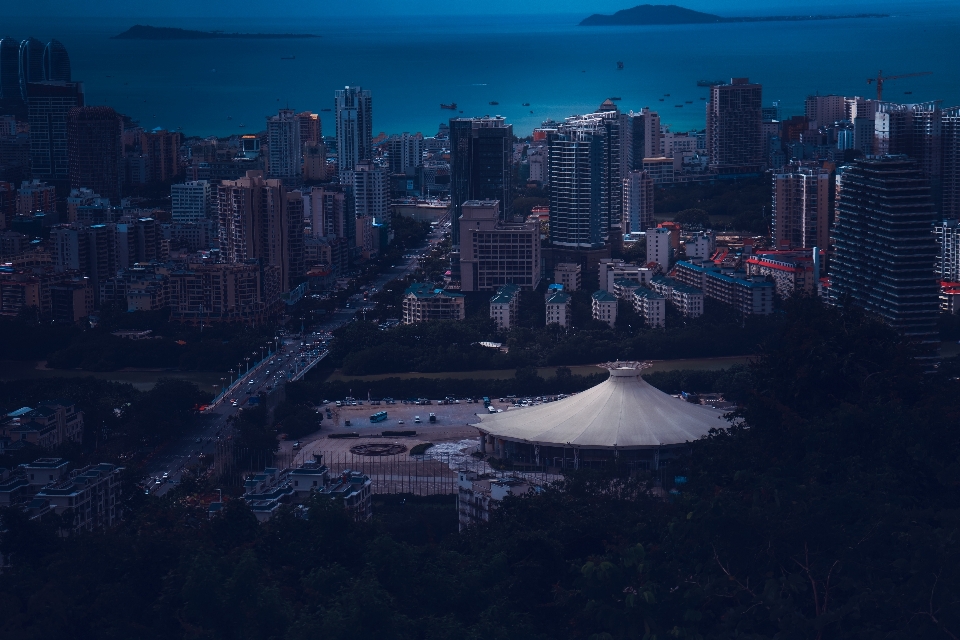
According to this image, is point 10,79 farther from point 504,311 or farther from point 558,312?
point 558,312

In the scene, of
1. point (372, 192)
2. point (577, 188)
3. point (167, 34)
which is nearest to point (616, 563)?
point (577, 188)

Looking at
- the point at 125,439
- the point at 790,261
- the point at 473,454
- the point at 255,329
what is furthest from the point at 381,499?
the point at 790,261

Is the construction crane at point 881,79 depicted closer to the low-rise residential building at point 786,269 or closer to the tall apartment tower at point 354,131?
the low-rise residential building at point 786,269

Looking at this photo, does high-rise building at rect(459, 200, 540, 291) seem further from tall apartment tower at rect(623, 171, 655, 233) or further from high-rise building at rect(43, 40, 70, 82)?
high-rise building at rect(43, 40, 70, 82)

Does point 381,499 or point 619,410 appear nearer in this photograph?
point 381,499

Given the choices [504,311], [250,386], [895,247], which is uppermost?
[895,247]

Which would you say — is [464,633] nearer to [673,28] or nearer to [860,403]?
[860,403]

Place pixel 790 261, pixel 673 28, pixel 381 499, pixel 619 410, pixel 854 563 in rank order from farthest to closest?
pixel 673 28 → pixel 790 261 → pixel 619 410 → pixel 381 499 → pixel 854 563
